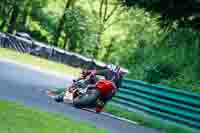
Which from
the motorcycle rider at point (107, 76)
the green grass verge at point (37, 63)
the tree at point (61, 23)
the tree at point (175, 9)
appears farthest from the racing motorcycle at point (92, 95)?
the tree at point (61, 23)

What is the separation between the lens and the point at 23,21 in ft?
177

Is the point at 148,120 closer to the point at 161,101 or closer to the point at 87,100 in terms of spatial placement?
the point at 161,101

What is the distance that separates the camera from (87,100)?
13.7m

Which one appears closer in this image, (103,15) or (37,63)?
(37,63)

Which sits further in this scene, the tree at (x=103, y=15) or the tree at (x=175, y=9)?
the tree at (x=103, y=15)

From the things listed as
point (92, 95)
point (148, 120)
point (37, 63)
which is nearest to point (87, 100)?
point (92, 95)

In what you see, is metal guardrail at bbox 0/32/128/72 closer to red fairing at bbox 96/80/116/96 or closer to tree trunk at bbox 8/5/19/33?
tree trunk at bbox 8/5/19/33

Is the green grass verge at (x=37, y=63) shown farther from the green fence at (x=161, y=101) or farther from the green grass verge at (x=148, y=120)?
the green grass verge at (x=148, y=120)

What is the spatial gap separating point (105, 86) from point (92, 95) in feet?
1.46

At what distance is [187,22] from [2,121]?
6262 mm

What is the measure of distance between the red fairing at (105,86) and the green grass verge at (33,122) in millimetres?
3434

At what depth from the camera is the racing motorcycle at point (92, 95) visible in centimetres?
1367

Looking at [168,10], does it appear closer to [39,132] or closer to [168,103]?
[168,103]

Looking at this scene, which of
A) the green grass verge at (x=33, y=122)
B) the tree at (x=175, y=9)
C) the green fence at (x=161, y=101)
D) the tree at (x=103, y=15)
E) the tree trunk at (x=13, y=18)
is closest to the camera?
the green grass verge at (x=33, y=122)
